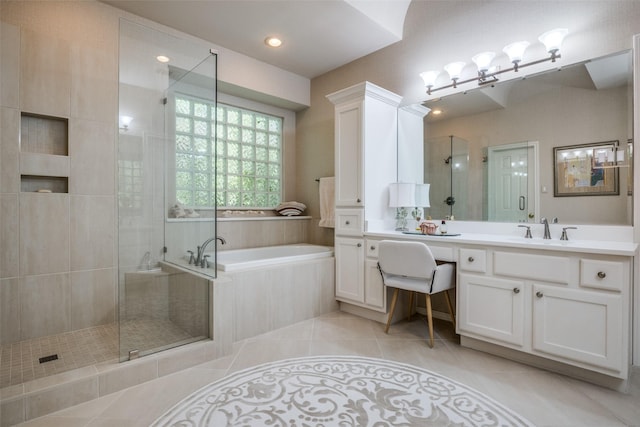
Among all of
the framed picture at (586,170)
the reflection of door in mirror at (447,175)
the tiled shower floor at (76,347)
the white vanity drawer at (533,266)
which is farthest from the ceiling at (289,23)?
the tiled shower floor at (76,347)

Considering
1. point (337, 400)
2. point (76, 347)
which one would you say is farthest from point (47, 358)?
point (337, 400)

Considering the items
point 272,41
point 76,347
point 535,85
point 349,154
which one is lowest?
point 76,347

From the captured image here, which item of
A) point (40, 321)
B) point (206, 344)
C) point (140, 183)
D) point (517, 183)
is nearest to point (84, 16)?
point (140, 183)

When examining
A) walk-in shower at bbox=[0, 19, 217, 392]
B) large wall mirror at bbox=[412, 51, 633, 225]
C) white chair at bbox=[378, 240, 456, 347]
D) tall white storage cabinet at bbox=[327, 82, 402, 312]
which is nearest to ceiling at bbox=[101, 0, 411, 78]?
tall white storage cabinet at bbox=[327, 82, 402, 312]

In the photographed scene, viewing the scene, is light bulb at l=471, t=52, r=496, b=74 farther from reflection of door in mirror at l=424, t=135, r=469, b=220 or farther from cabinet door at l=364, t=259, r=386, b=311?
cabinet door at l=364, t=259, r=386, b=311

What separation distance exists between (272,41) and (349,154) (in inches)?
57.2

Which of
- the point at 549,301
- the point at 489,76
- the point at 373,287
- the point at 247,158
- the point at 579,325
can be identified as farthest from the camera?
the point at 247,158

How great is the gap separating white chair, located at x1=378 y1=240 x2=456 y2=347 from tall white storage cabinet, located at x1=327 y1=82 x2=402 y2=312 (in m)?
0.38

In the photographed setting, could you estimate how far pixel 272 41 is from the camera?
3.25 metres

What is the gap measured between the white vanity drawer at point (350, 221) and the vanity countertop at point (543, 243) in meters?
0.19

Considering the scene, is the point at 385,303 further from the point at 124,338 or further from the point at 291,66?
the point at 291,66

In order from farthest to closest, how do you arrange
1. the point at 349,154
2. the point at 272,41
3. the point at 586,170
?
1. the point at 272,41
2. the point at 349,154
3. the point at 586,170

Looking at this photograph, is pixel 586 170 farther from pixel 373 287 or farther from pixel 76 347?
pixel 76 347

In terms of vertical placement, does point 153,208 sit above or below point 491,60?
below
